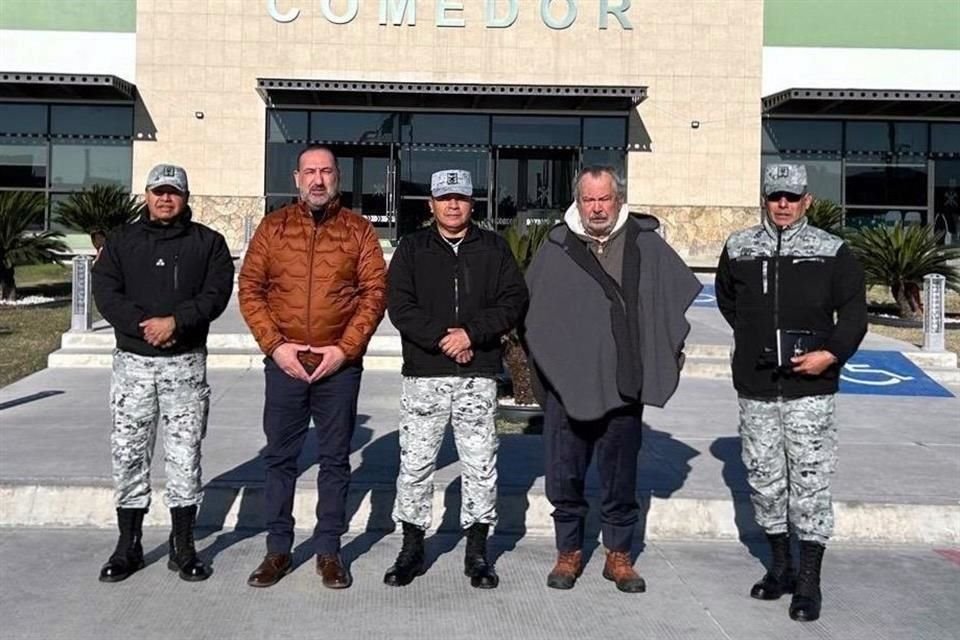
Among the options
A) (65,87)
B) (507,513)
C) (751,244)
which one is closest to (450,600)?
(507,513)

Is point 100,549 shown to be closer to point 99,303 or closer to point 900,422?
point 99,303

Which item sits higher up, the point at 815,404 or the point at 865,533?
the point at 815,404

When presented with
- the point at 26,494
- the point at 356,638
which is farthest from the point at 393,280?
the point at 26,494

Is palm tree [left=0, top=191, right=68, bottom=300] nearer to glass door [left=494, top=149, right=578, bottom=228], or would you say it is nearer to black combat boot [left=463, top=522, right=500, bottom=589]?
glass door [left=494, top=149, right=578, bottom=228]

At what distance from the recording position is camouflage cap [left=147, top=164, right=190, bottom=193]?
457 cm

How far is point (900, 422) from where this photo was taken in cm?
857

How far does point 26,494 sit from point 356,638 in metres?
2.68

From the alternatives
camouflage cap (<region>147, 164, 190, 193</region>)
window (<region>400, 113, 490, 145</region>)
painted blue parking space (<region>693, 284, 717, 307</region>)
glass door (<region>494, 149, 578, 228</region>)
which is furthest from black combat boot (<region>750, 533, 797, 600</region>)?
window (<region>400, 113, 490, 145</region>)

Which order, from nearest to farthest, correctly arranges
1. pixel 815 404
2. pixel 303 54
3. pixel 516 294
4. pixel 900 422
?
pixel 815 404
pixel 516 294
pixel 900 422
pixel 303 54

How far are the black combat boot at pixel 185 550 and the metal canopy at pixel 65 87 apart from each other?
2223cm

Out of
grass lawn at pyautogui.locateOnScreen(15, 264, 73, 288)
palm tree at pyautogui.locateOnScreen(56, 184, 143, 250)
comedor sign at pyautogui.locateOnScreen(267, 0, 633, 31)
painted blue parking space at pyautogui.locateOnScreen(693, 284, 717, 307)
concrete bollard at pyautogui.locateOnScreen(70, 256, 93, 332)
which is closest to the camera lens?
concrete bollard at pyautogui.locateOnScreen(70, 256, 93, 332)

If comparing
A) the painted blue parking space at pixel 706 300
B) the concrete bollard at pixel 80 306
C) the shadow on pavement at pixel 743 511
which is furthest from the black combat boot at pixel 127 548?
the painted blue parking space at pixel 706 300

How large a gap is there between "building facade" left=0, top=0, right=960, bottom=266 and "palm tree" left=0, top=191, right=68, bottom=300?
980 centimetres

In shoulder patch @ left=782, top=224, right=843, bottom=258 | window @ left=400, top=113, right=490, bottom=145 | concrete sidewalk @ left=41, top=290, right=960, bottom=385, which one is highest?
window @ left=400, top=113, right=490, bottom=145
